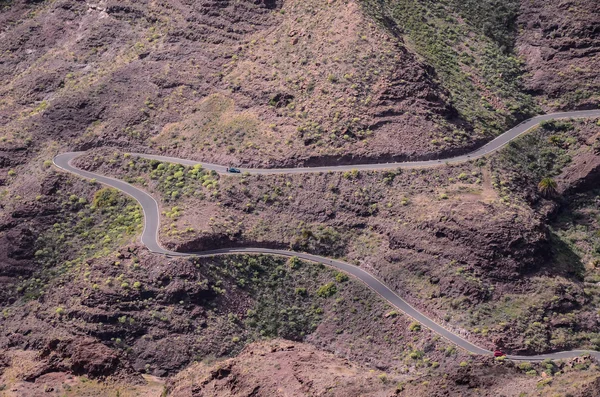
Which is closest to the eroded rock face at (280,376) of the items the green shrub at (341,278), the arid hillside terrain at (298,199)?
the arid hillside terrain at (298,199)

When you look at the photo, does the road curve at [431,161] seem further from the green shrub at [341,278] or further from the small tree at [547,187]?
the green shrub at [341,278]

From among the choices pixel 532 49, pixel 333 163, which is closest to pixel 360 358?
pixel 333 163

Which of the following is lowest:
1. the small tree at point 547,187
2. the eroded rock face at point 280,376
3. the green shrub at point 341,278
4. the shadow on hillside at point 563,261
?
the eroded rock face at point 280,376

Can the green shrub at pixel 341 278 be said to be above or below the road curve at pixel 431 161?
below

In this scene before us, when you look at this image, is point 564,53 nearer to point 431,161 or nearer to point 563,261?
point 431,161

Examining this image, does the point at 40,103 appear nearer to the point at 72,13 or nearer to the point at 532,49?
the point at 72,13

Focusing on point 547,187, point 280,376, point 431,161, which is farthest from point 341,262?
point 547,187

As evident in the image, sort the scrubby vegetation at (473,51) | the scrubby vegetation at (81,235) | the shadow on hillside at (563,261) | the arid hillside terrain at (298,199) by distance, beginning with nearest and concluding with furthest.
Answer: the arid hillside terrain at (298,199) → the shadow on hillside at (563,261) → the scrubby vegetation at (81,235) → the scrubby vegetation at (473,51)

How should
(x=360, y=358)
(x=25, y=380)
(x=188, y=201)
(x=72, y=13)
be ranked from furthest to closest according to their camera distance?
(x=72, y=13) → (x=188, y=201) → (x=360, y=358) → (x=25, y=380)
